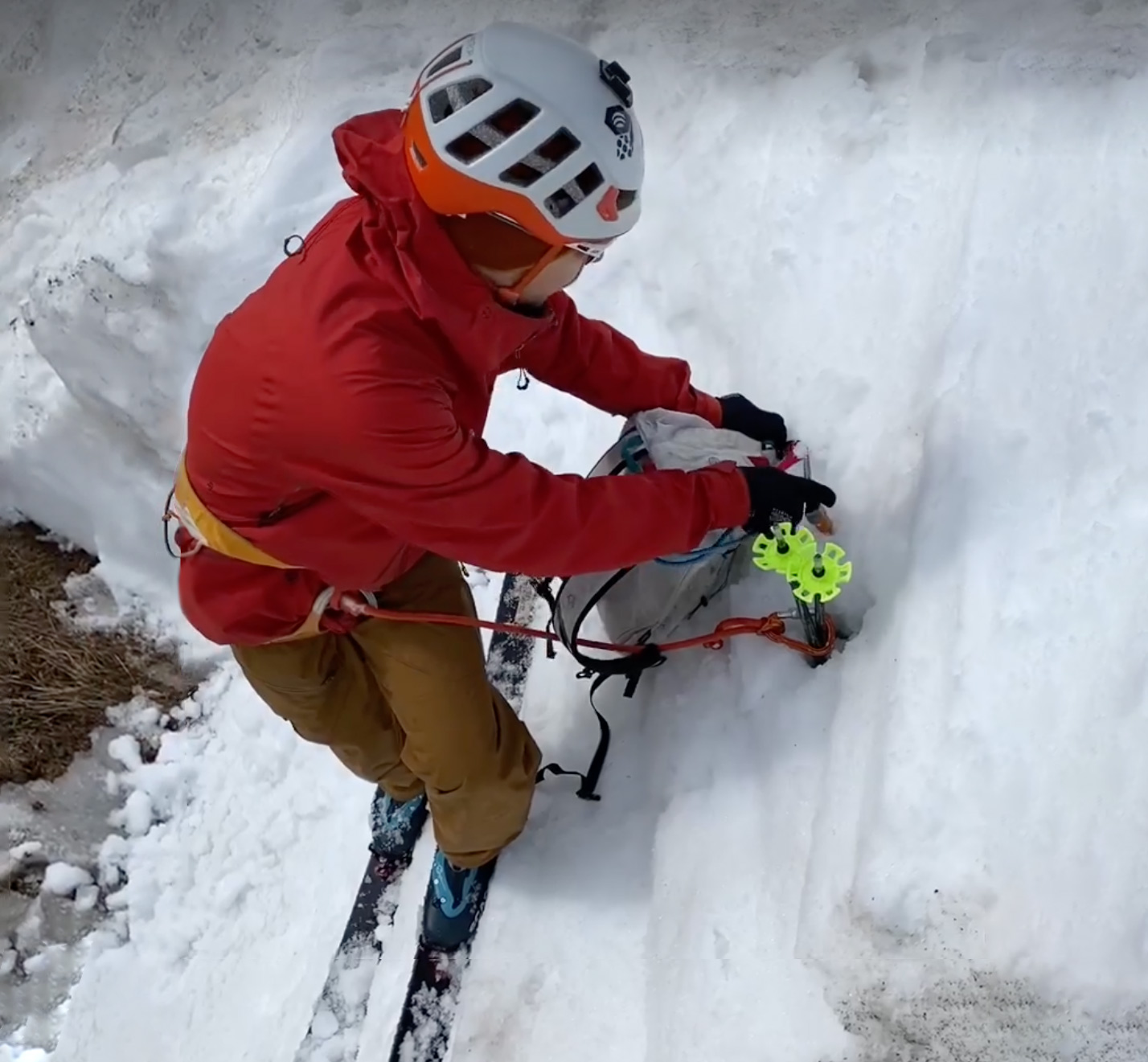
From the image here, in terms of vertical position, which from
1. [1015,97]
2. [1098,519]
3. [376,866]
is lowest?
[376,866]

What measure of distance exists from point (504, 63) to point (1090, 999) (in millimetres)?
1502

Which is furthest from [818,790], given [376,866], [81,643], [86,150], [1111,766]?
[86,150]

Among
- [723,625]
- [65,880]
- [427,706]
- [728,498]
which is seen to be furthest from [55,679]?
[728,498]

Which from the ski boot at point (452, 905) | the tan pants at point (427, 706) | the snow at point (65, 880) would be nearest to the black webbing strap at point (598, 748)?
the tan pants at point (427, 706)

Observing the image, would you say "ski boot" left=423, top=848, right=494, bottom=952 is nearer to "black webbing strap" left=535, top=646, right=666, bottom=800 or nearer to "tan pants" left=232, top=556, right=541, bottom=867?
"tan pants" left=232, top=556, right=541, bottom=867

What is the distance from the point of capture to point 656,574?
2146mm

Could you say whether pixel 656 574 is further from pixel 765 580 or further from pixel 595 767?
pixel 595 767

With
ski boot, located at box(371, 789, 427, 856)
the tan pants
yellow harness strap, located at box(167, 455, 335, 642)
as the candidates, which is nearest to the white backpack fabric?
the tan pants

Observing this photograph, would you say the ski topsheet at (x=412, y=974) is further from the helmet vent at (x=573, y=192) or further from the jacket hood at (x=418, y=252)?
the helmet vent at (x=573, y=192)

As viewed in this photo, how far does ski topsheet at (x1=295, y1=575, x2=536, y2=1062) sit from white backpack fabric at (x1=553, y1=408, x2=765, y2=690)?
46cm

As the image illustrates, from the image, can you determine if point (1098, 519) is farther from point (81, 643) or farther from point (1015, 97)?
point (81, 643)

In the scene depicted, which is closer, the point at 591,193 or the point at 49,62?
the point at 591,193

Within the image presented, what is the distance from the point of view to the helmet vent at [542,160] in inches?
59.0

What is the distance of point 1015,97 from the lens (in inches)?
92.2
